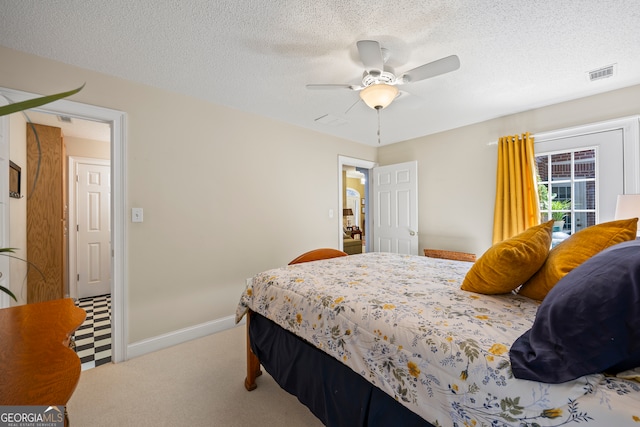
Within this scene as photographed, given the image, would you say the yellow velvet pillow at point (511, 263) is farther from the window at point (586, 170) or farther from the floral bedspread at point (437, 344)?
the window at point (586, 170)

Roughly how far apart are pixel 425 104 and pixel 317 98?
1.14 metres

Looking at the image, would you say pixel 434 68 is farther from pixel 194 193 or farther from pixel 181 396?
pixel 181 396

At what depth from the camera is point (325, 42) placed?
71.6 inches

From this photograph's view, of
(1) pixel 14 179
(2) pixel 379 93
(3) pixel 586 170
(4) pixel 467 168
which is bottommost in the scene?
(1) pixel 14 179

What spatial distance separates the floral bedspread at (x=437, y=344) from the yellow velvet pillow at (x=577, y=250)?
0.34ft

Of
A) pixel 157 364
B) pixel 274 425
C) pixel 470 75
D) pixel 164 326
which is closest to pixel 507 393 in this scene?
pixel 274 425

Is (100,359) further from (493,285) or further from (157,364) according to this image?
(493,285)

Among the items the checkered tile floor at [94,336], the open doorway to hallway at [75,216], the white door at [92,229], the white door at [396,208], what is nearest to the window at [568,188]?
the white door at [396,208]

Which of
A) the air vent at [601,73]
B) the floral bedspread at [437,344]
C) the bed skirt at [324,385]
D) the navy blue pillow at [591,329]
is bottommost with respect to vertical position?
the bed skirt at [324,385]

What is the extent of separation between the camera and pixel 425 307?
1192 mm

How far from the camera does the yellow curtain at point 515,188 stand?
2969mm

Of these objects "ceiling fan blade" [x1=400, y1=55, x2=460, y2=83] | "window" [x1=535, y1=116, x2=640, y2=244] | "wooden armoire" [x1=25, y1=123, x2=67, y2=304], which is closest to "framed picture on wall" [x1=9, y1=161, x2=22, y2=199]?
"wooden armoire" [x1=25, y1=123, x2=67, y2=304]

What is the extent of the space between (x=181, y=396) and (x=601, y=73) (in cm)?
402

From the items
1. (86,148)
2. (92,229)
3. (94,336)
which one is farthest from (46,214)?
(94,336)
